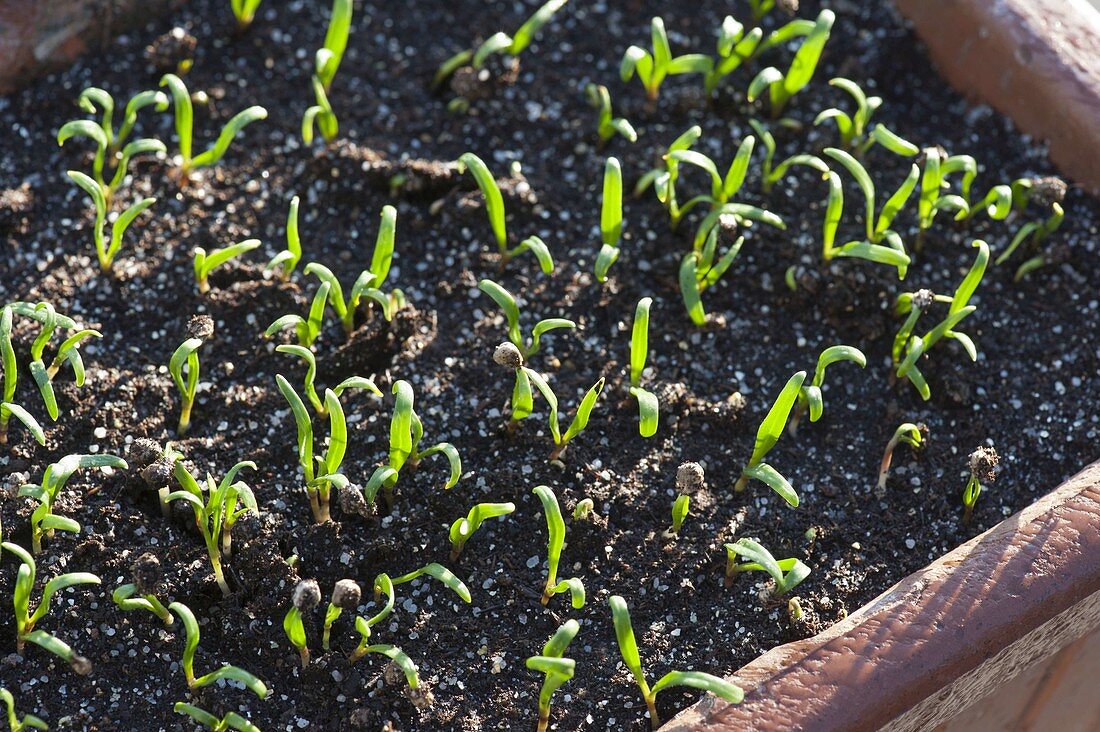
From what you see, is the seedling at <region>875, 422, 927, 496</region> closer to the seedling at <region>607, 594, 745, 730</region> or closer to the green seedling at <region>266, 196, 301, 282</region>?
the seedling at <region>607, 594, 745, 730</region>

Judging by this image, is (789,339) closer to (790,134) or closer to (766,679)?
(790,134)

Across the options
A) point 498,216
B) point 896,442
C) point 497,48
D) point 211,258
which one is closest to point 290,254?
point 211,258

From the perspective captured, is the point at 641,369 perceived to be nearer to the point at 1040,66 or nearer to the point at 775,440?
→ the point at 775,440

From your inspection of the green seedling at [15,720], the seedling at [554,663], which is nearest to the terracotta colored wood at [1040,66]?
the seedling at [554,663]

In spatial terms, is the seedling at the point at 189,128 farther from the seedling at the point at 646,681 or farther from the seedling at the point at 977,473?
the seedling at the point at 977,473

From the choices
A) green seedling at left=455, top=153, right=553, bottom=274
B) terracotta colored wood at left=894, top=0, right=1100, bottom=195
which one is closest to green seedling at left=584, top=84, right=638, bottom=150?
green seedling at left=455, top=153, right=553, bottom=274

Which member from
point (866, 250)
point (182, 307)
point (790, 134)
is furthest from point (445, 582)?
point (790, 134)
